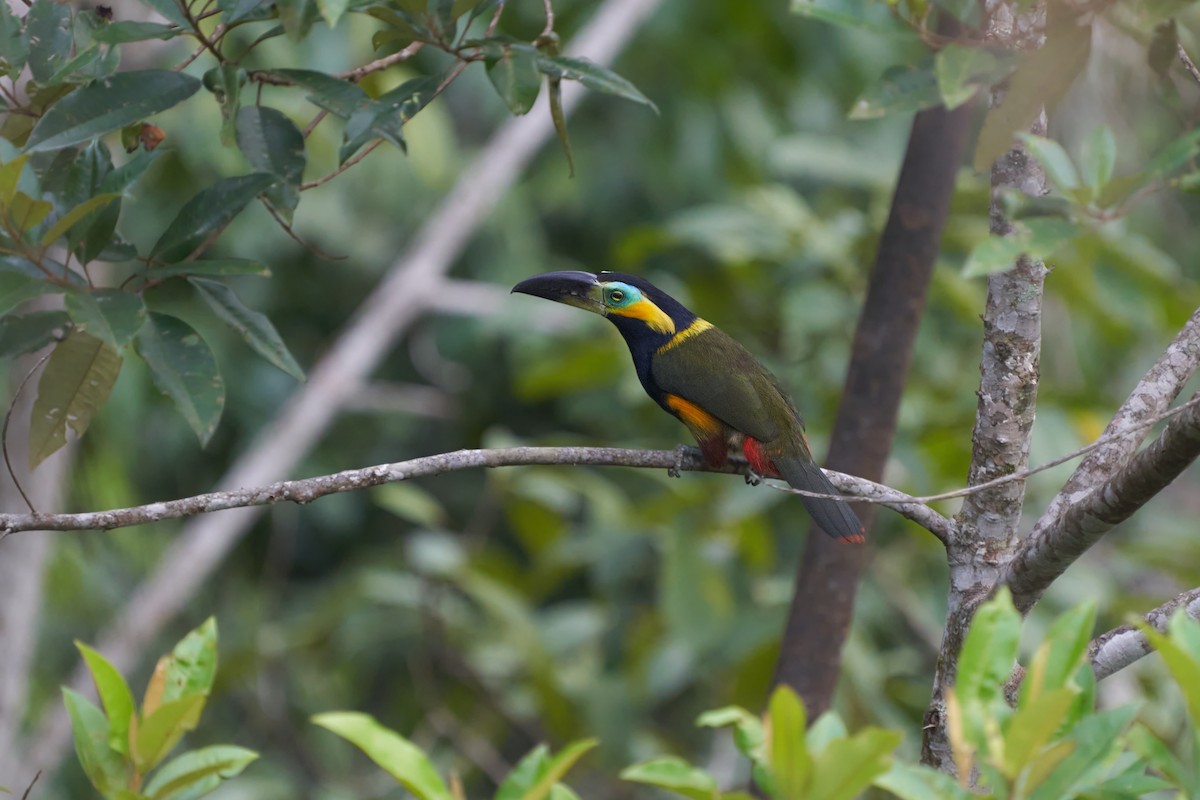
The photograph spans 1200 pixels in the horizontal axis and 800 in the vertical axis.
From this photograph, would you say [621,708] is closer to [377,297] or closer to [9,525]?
[377,297]

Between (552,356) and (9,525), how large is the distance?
10.6 ft

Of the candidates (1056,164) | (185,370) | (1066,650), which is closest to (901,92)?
(1056,164)

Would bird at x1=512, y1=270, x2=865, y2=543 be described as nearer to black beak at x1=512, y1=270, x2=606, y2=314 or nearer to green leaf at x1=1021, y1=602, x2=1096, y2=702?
black beak at x1=512, y1=270, x2=606, y2=314

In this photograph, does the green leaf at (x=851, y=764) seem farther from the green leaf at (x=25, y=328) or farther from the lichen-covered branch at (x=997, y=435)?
the green leaf at (x=25, y=328)

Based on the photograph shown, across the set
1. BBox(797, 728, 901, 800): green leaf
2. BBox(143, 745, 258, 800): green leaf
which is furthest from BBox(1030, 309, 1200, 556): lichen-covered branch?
BBox(143, 745, 258, 800): green leaf

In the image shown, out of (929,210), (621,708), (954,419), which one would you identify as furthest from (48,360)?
(954,419)

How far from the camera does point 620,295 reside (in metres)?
3.21

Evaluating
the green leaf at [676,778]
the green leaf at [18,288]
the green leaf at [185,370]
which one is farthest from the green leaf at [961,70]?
the green leaf at [18,288]

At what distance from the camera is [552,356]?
202 inches

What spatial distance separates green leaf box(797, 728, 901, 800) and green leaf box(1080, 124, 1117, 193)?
2.32 feet

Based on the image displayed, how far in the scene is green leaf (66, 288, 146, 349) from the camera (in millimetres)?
1882

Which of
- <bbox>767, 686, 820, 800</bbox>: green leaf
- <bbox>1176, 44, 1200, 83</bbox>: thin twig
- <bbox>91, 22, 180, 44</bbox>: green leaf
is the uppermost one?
<bbox>1176, 44, 1200, 83</bbox>: thin twig

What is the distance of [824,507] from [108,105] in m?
1.70

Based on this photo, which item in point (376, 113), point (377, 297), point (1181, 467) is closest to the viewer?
point (1181, 467)
